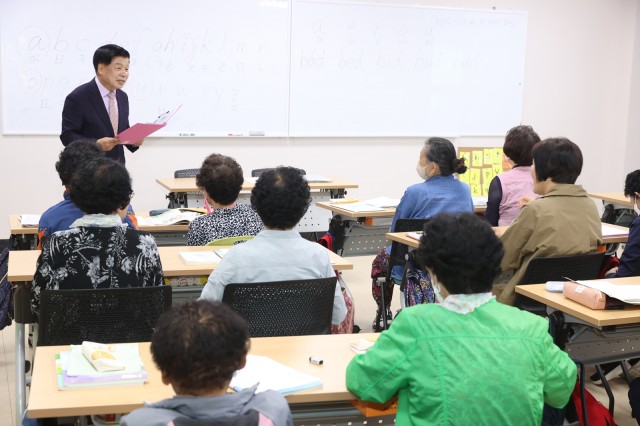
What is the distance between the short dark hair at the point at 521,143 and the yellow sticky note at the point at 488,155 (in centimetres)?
388

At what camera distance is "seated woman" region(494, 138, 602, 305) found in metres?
3.56

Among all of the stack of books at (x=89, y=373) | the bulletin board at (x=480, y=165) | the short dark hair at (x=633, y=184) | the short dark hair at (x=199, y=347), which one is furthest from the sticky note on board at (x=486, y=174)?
the short dark hair at (x=199, y=347)

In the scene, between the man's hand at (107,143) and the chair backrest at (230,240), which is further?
the man's hand at (107,143)

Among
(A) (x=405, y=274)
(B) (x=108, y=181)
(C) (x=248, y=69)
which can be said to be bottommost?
(A) (x=405, y=274)

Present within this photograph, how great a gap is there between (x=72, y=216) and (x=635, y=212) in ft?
15.4

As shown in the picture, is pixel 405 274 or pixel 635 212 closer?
pixel 405 274

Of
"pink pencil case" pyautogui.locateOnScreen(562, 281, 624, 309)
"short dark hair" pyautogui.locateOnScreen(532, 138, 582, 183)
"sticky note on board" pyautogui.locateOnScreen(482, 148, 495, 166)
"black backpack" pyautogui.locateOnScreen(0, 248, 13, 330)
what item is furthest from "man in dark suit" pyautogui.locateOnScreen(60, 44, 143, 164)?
"sticky note on board" pyautogui.locateOnScreen(482, 148, 495, 166)

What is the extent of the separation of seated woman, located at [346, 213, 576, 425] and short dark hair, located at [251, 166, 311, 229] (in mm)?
930

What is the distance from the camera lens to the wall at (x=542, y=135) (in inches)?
284

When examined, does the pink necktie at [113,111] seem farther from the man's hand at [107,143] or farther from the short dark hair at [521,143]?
the short dark hair at [521,143]

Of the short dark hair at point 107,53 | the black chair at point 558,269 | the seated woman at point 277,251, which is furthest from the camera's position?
the short dark hair at point 107,53

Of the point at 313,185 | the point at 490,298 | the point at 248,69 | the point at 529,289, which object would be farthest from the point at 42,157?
the point at 490,298

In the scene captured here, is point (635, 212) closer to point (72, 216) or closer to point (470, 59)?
point (470, 59)

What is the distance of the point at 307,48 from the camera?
757 centimetres
